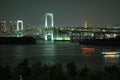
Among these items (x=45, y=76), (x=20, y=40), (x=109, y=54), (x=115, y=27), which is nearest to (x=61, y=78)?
(x=45, y=76)

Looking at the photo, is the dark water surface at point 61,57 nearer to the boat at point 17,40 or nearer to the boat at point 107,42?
the boat at point 107,42

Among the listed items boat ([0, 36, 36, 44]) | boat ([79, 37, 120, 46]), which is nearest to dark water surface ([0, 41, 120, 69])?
boat ([79, 37, 120, 46])

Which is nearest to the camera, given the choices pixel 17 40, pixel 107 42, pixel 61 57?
pixel 61 57

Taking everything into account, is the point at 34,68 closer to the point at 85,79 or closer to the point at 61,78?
the point at 61,78

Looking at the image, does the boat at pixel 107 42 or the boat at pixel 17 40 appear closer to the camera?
the boat at pixel 107 42

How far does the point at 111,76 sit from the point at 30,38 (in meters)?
45.7

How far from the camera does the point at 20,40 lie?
167ft

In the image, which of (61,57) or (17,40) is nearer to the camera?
(61,57)

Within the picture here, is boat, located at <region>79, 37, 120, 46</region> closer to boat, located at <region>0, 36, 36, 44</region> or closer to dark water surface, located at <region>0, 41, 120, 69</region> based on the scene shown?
boat, located at <region>0, 36, 36, 44</region>

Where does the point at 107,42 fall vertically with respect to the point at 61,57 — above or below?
above

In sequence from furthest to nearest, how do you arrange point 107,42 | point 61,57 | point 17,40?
point 17,40, point 107,42, point 61,57

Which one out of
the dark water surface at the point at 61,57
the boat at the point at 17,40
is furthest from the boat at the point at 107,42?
the dark water surface at the point at 61,57

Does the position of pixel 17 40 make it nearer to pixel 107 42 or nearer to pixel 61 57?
pixel 107 42

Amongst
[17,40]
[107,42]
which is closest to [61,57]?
[107,42]
